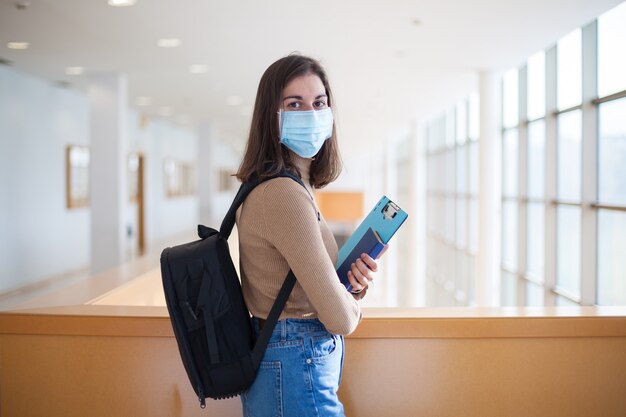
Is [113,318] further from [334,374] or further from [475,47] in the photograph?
[475,47]

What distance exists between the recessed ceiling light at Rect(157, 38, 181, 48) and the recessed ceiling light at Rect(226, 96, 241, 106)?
459cm

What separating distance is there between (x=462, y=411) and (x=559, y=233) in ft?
19.6

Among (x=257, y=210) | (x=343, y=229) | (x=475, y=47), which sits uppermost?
(x=475, y=47)

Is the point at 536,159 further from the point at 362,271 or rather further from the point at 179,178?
the point at 179,178

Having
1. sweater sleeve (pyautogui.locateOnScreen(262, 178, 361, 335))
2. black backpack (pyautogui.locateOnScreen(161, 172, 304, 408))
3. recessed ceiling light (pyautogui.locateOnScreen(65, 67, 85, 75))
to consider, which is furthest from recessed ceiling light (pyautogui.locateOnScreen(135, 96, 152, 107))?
sweater sleeve (pyautogui.locateOnScreen(262, 178, 361, 335))

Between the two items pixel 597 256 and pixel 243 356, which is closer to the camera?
pixel 243 356

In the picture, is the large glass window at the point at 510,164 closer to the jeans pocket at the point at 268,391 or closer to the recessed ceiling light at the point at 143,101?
the recessed ceiling light at the point at 143,101

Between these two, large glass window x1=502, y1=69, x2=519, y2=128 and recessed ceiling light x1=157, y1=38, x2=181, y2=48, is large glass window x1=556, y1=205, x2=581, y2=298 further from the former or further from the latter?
recessed ceiling light x1=157, y1=38, x2=181, y2=48

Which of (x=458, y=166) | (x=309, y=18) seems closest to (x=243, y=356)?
(x=309, y=18)

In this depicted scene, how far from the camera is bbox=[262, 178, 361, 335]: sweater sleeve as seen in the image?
1.41 metres

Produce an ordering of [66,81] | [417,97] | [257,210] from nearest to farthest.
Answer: [257,210] < [66,81] < [417,97]

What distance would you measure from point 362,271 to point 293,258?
0.85ft

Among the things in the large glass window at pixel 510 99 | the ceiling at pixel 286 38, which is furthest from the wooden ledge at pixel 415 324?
the large glass window at pixel 510 99

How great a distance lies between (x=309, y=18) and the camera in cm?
630
